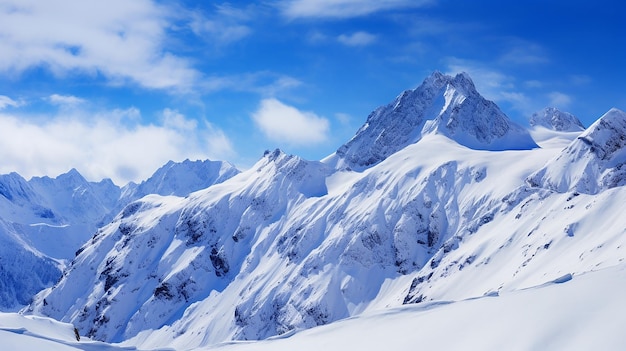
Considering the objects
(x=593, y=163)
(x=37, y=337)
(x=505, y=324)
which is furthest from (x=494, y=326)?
(x=593, y=163)

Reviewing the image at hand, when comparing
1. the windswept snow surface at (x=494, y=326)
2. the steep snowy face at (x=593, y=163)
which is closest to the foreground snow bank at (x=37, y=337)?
the windswept snow surface at (x=494, y=326)

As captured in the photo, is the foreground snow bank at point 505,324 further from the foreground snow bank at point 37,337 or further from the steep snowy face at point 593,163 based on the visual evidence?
the steep snowy face at point 593,163

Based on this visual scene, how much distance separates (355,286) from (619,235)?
322 ft

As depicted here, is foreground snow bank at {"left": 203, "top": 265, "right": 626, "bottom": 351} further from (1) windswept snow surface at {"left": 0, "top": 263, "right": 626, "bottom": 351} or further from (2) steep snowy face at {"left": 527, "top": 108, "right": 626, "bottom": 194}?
(2) steep snowy face at {"left": 527, "top": 108, "right": 626, "bottom": 194}

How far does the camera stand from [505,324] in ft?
70.0

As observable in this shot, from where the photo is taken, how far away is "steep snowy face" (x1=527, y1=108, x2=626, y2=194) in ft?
540

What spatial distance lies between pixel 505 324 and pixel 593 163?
16659 cm

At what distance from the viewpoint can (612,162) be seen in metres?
168

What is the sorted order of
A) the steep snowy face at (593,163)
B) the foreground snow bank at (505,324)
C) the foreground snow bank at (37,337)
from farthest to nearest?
the steep snowy face at (593,163), the foreground snow bank at (37,337), the foreground snow bank at (505,324)

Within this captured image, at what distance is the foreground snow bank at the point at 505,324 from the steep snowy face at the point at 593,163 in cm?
15437

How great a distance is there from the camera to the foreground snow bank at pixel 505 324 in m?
19.3

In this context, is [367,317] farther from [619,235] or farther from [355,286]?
[355,286]

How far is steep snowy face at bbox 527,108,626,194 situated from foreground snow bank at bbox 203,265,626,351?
154m

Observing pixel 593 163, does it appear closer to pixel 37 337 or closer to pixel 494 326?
pixel 494 326
